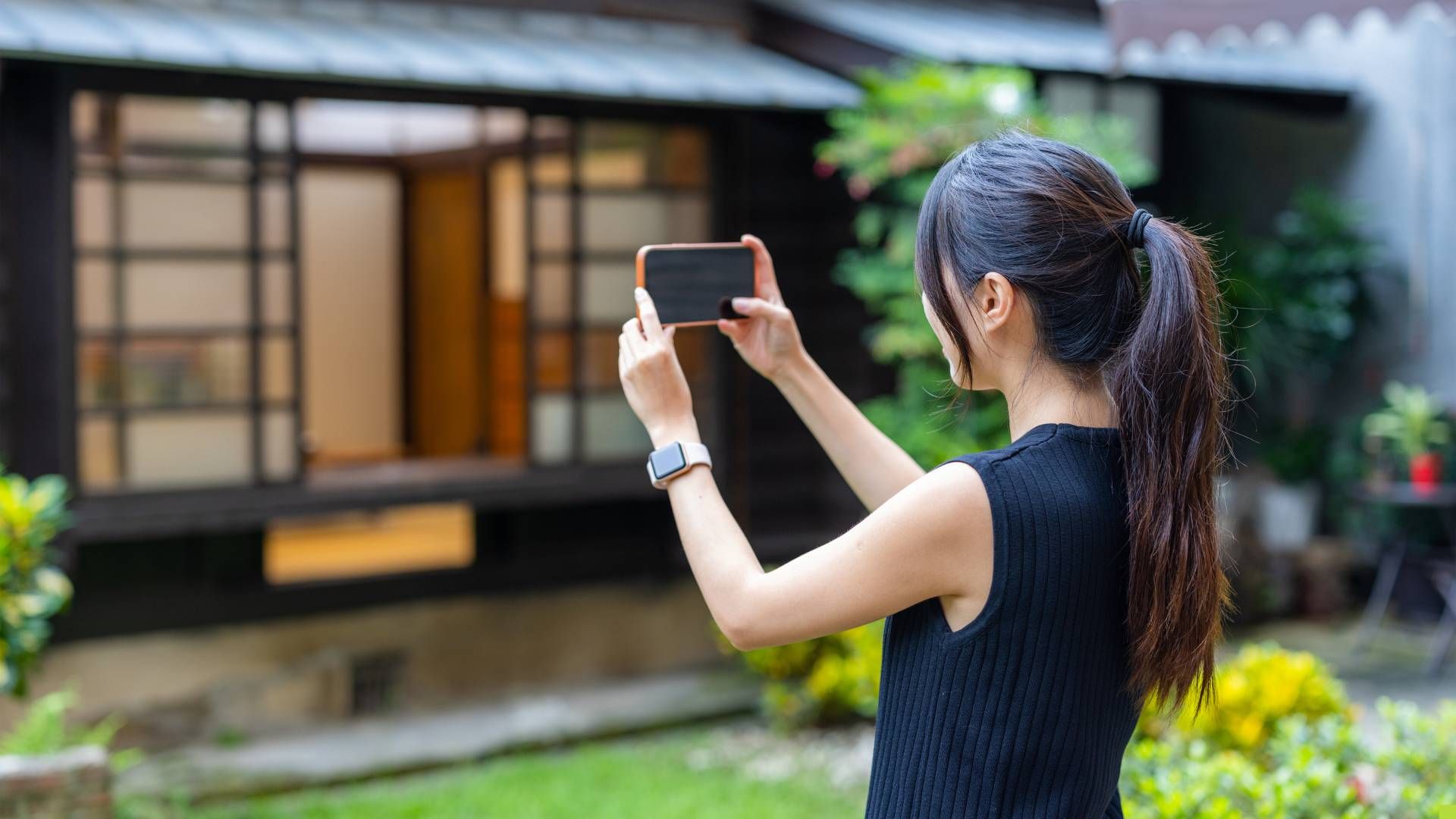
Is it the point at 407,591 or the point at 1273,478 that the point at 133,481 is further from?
the point at 1273,478

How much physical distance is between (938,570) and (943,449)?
15.0 ft

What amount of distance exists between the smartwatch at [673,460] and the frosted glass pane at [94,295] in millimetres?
4839

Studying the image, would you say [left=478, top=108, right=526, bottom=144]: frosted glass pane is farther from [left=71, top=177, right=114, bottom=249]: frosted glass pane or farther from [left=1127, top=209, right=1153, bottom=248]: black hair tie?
[left=1127, top=209, right=1153, bottom=248]: black hair tie

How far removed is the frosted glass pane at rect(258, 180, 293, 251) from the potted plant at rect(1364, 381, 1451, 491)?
552cm

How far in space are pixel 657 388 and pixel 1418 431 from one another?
6.88 meters

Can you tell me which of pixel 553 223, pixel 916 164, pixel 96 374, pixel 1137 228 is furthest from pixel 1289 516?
pixel 1137 228

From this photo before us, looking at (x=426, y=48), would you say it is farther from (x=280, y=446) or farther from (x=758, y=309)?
(x=758, y=309)

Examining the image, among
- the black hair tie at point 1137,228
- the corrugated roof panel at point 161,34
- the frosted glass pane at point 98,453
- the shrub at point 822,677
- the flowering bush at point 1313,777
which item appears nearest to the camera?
the black hair tie at point 1137,228

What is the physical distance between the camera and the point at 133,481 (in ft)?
19.8

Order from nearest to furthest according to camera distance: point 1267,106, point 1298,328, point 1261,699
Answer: point 1261,699 → point 1298,328 → point 1267,106

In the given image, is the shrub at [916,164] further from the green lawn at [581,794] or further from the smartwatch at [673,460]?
the smartwatch at [673,460]

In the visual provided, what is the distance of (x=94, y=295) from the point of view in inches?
233

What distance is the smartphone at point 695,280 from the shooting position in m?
1.95

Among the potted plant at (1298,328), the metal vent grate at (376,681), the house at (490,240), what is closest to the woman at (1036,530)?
the house at (490,240)
